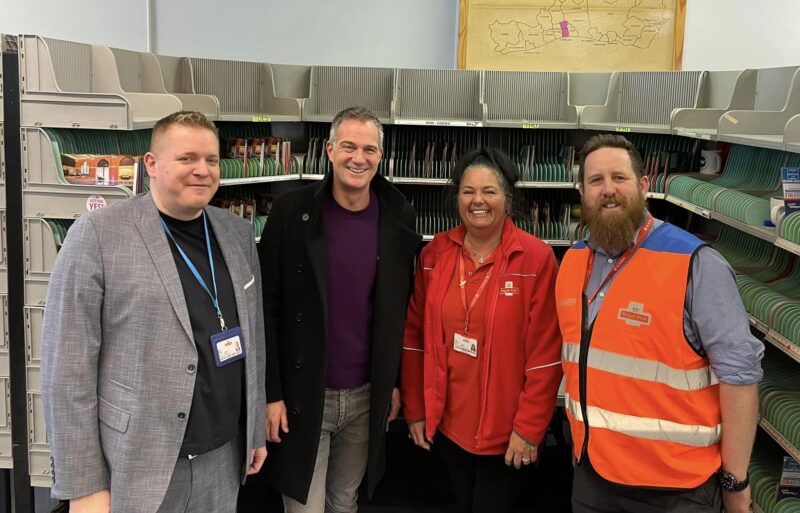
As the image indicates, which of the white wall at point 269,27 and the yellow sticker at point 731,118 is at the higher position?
the white wall at point 269,27

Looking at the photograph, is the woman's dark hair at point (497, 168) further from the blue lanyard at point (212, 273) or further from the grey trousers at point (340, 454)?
the blue lanyard at point (212, 273)

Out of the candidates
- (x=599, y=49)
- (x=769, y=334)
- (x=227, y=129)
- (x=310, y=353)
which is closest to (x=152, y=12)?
(x=227, y=129)

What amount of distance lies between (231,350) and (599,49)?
5.66 m

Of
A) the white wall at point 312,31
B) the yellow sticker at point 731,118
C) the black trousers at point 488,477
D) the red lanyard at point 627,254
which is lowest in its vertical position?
the black trousers at point 488,477

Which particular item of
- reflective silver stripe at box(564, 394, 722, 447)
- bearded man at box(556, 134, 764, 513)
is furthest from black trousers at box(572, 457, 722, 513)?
reflective silver stripe at box(564, 394, 722, 447)

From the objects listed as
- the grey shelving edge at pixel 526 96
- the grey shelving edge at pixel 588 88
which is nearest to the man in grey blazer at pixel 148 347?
the grey shelving edge at pixel 526 96

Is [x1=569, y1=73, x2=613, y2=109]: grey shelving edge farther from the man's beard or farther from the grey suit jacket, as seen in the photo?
the grey suit jacket

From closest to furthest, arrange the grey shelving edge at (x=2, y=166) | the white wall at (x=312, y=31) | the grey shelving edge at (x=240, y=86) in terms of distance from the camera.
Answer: the grey shelving edge at (x=2, y=166)
the grey shelving edge at (x=240, y=86)
the white wall at (x=312, y=31)

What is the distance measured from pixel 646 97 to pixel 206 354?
4641 millimetres

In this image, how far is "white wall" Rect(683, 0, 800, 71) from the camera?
22.1ft

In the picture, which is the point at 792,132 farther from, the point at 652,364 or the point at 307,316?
the point at 307,316

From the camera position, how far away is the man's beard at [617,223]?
2.21m

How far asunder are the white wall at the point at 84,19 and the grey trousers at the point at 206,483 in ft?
19.7

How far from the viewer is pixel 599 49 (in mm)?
6746
